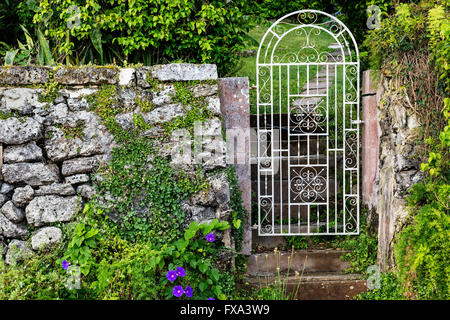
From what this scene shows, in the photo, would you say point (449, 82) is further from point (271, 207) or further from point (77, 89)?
point (77, 89)

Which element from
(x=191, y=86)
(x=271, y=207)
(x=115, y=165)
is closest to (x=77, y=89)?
(x=115, y=165)

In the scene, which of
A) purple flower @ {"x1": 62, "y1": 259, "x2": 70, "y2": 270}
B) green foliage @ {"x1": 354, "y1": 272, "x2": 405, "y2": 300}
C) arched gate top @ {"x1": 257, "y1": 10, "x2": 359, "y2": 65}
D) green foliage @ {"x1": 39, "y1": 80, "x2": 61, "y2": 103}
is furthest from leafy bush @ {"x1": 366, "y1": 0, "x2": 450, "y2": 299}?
green foliage @ {"x1": 39, "y1": 80, "x2": 61, "y2": 103}

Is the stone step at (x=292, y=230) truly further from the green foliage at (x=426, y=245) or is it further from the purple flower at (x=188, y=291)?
the purple flower at (x=188, y=291)

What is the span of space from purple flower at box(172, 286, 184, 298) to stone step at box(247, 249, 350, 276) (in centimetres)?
123

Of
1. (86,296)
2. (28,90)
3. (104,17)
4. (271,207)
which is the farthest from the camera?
(271,207)

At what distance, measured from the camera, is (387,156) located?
462 cm

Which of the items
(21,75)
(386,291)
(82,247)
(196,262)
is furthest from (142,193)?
(386,291)

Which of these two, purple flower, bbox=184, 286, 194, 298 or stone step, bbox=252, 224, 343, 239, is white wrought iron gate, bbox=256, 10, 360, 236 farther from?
purple flower, bbox=184, 286, 194, 298

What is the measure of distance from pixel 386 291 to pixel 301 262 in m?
0.90

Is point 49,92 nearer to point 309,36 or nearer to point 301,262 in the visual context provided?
point 301,262

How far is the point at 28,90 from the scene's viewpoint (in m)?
4.11

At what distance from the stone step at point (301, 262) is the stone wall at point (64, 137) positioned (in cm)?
63

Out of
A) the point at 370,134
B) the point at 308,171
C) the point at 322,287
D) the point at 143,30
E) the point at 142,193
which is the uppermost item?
the point at 143,30

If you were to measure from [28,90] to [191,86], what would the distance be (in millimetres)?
1475
